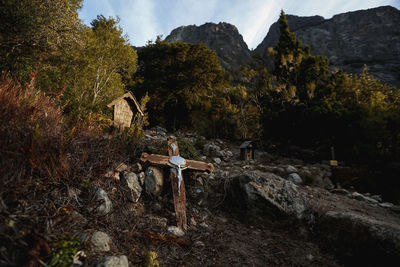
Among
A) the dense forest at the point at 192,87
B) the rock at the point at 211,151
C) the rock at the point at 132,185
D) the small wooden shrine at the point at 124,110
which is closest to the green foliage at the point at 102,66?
the dense forest at the point at 192,87

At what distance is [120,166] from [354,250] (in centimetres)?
481

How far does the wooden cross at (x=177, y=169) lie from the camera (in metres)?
3.45

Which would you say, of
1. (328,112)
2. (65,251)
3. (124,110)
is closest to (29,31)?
(124,110)

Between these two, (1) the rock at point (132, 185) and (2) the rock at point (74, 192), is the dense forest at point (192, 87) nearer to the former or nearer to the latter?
(1) the rock at point (132, 185)

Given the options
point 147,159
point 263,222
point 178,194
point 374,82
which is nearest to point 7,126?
point 147,159

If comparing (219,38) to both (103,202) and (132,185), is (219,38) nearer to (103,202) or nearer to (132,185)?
(132,185)

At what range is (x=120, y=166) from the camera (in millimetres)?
3578

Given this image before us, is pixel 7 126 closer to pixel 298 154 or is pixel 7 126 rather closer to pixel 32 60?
pixel 32 60

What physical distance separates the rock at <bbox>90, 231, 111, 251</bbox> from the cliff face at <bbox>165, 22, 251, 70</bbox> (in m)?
74.6

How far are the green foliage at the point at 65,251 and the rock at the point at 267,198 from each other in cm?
352

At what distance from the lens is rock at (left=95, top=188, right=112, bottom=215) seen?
2.62 meters

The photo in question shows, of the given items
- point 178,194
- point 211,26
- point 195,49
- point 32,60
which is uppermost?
point 211,26

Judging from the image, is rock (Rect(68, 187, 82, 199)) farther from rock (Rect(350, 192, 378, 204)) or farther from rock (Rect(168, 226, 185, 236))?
rock (Rect(350, 192, 378, 204))

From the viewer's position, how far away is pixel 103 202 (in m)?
2.64
